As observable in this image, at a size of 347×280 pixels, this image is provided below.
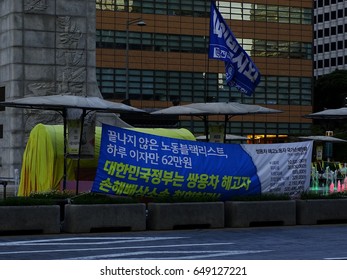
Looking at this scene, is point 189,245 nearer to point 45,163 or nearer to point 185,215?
point 185,215

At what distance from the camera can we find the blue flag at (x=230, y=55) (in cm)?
2652

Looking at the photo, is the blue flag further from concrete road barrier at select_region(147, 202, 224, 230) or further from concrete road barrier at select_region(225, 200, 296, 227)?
concrete road barrier at select_region(147, 202, 224, 230)

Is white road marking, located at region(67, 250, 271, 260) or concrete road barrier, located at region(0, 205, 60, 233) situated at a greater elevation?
concrete road barrier, located at region(0, 205, 60, 233)

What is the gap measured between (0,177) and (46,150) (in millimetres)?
9370

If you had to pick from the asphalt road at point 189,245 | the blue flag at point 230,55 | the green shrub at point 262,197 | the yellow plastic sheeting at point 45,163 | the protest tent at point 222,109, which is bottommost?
the asphalt road at point 189,245

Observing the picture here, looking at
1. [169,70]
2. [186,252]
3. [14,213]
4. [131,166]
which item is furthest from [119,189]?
[169,70]

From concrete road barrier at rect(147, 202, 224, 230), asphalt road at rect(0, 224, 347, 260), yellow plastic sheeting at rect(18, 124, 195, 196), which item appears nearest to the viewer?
asphalt road at rect(0, 224, 347, 260)

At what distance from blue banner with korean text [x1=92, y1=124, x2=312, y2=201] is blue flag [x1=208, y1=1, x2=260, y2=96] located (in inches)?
158

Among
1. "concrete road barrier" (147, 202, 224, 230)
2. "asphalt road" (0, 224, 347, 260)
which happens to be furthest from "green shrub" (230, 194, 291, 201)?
"asphalt road" (0, 224, 347, 260)

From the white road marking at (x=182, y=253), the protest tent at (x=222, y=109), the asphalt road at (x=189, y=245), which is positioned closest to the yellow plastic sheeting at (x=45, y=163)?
the protest tent at (x=222, y=109)

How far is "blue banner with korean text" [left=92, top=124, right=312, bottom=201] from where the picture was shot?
21312 mm

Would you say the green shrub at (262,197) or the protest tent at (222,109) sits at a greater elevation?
the protest tent at (222,109)

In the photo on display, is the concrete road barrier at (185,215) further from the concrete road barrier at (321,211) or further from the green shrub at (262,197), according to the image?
the concrete road barrier at (321,211)

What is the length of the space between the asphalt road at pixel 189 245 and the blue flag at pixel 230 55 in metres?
7.24
